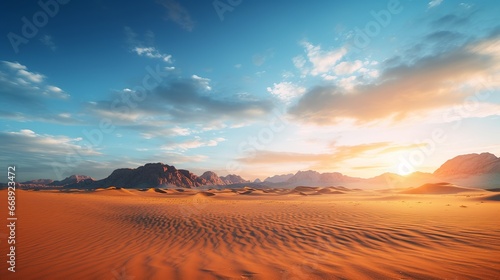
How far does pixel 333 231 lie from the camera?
8.77 metres

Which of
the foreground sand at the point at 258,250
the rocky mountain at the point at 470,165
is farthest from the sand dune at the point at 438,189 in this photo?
the rocky mountain at the point at 470,165

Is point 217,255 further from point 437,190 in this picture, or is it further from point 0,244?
point 437,190

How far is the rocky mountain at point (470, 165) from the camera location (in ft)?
276

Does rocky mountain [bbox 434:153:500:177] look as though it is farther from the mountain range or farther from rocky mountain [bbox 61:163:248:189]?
rocky mountain [bbox 61:163:248:189]

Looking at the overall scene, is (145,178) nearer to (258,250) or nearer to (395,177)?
(258,250)

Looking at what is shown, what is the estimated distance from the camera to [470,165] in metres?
94.0

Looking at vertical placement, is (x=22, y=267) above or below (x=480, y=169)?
below

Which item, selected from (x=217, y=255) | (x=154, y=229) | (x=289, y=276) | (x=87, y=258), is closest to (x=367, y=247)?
(x=289, y=276)

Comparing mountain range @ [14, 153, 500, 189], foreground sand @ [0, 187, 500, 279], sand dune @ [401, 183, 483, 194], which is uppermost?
mountain range @ [14, 153, 500, 189]

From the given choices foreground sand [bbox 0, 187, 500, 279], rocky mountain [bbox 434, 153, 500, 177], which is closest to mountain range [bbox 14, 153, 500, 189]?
rocky mountain [bbox 434, 153, 500, 177]

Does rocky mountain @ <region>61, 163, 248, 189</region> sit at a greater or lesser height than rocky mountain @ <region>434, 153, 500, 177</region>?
lesser

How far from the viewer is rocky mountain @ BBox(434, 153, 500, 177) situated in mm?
84125

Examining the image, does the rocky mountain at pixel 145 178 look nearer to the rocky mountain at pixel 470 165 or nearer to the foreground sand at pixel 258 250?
the foreground sand at pixel 258 250

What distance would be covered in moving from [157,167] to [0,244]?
500ft
